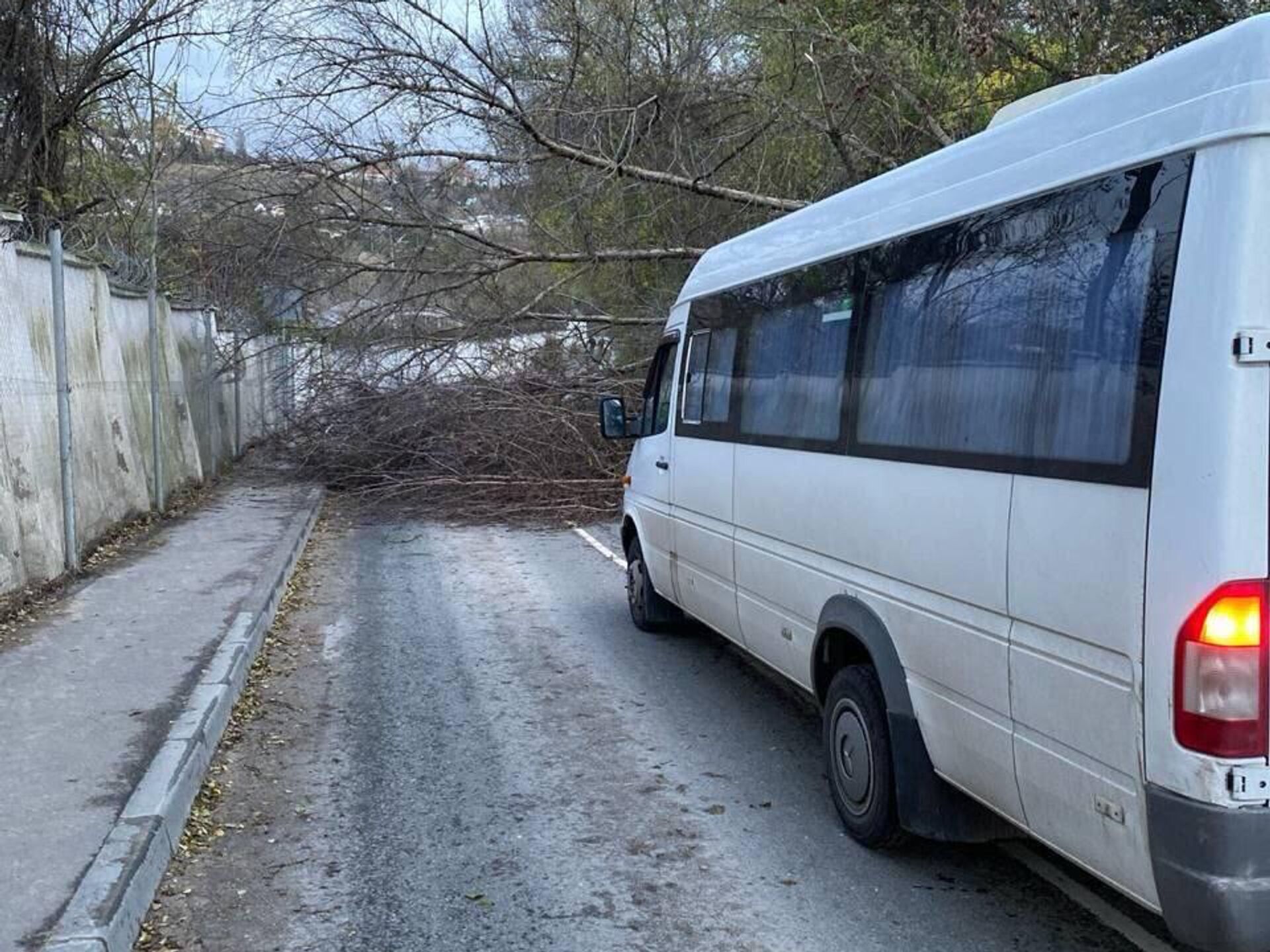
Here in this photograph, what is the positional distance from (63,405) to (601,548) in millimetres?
5900

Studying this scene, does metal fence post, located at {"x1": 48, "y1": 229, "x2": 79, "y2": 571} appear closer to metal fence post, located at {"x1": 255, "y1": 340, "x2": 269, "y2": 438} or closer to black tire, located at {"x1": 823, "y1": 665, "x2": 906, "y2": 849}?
black tire, located at {"x1": 823, "y1": 665, "x2": 906, "y2": 849}

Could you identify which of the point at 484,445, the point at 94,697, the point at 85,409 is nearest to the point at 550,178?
the point at 484,445

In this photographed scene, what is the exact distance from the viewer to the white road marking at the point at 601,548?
1283 centimetres

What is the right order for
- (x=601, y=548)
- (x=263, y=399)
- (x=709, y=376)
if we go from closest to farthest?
1. (x=709, y=376)
2. (x=601, y=548)
3. (x=263, y=399)

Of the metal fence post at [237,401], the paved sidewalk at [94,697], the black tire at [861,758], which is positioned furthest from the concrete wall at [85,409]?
the black tire at [861,758]

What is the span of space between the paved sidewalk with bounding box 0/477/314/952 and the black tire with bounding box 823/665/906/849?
295 cm

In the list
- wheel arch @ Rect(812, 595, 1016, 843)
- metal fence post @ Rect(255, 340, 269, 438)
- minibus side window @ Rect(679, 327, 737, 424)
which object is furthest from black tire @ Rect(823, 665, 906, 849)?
metal fence post @ Rect(255, 340, 269, 438)

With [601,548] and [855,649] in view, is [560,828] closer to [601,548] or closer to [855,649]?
[855,649]

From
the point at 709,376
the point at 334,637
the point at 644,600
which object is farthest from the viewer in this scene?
the point at 334,637

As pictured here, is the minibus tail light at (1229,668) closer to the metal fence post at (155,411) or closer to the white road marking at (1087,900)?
the white road marking at (1087,900)

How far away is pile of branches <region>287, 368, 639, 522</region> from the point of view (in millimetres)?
16609

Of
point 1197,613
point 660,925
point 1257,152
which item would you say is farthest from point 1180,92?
point 660,925

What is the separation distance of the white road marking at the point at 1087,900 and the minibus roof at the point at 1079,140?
257cm

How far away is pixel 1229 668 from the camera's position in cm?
304
